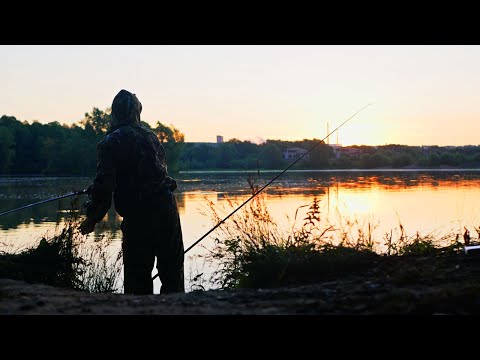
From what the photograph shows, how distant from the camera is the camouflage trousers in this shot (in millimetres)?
5996

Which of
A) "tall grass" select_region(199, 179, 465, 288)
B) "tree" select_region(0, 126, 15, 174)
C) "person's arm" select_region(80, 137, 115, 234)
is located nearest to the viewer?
"tall grass" select_region(199, 179, 465, 288)

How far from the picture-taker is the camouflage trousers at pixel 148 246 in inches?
236

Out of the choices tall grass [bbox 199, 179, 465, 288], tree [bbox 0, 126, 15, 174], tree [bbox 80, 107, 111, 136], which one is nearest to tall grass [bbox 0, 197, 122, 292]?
tall grass [bbox 199, 179, 465, 288]

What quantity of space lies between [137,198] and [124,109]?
970mm

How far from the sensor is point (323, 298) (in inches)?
161

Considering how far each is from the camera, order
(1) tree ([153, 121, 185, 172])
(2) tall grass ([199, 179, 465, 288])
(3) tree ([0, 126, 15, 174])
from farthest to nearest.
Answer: (1) tree ([153, 121, 185, 172]), (3) tree ([0, 126, 15, 174]), (2) tall grass ([199, 179, 465, 288])

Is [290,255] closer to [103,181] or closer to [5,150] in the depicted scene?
[103,181]

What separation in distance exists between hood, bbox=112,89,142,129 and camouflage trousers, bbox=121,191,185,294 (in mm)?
893

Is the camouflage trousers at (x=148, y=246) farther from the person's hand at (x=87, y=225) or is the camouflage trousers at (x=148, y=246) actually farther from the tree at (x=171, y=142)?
the tree at (x=171, y=142)

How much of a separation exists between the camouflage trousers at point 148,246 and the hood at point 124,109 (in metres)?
0.89

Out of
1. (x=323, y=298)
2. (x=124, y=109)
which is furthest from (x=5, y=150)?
(x=323, y=298)

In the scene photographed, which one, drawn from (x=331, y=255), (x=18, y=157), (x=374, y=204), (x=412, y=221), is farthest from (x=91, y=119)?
(x=331, y=255)

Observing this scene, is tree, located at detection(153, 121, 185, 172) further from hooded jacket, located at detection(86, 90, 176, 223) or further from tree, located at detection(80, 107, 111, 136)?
hooded jacket, located at detection(86, 90, 176, 223)
